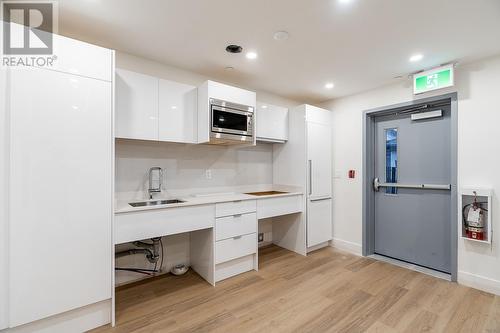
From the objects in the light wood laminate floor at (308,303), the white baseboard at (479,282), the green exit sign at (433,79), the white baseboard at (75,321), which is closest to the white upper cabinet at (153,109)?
the white baseboard at (75,321)

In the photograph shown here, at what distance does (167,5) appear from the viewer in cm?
174

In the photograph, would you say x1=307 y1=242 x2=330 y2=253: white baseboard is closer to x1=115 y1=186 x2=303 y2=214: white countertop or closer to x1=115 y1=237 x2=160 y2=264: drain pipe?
x1=115 y1=186 x2=303 y2=214: white countertop

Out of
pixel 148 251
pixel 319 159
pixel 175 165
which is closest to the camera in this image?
pixel 148 251

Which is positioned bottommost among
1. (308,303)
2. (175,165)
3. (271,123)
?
(308,303)

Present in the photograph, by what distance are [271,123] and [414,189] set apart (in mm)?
2177

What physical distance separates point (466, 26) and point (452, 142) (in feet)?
4.30

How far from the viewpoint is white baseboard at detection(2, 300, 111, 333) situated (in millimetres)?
1674

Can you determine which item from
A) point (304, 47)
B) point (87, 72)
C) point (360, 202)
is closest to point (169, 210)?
point (87, 72)

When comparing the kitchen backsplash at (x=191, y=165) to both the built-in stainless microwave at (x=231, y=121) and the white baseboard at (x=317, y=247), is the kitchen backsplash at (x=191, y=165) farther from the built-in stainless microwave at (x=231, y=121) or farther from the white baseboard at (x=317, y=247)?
the white baseboard at (x=317, y=247)

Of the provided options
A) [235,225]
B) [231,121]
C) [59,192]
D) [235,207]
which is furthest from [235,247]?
[59,192]

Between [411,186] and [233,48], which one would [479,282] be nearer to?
[411,186]

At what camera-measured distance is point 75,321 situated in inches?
71.4

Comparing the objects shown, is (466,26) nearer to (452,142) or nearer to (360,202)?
(452,142)

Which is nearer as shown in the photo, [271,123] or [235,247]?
[235,247]
